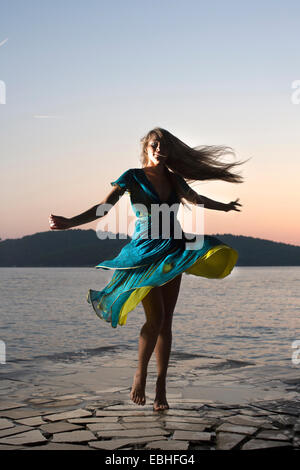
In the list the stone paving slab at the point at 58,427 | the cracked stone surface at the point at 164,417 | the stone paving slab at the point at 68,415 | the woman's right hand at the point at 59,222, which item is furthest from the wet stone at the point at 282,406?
the woman's right hand at the point at 59,222

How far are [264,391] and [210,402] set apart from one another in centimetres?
82

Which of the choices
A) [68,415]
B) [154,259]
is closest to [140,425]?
[68,415]

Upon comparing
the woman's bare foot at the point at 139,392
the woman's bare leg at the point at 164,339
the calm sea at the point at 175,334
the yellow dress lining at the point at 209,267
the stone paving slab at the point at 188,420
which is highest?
the yellow dress lining at the point at 209,267

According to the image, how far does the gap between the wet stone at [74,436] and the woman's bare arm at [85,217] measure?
135 centimetres

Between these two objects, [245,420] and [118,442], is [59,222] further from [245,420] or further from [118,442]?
[245,420]

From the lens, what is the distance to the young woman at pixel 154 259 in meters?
4.35

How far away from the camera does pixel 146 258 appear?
14.3 feet

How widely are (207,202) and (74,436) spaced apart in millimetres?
2051

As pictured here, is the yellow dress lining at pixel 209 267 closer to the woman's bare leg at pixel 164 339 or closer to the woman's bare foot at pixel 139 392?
the woman's bare leg at pixel 164 339

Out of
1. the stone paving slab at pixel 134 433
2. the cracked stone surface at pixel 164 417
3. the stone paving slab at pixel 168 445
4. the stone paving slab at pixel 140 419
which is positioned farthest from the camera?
the stone paving slab at pixel 140 419

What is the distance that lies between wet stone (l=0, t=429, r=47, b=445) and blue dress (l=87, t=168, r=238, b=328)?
976mm
